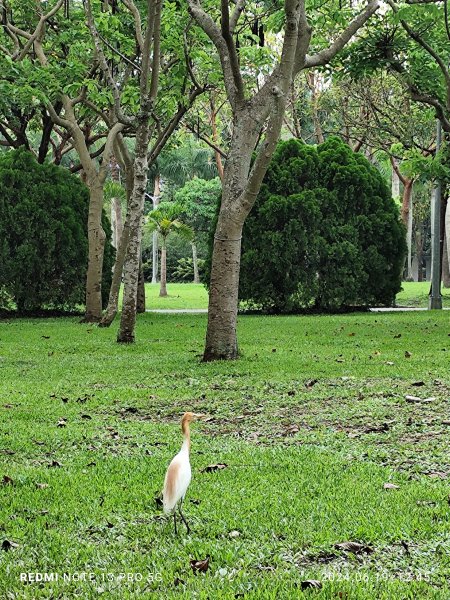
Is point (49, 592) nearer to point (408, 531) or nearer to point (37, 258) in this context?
point (408, 531)

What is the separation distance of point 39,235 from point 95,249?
117 inches

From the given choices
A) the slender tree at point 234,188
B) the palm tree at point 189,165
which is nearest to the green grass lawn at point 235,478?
the slender tree at point 234,188

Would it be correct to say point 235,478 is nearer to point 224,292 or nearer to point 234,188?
point 224,292

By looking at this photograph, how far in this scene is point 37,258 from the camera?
1925 cm

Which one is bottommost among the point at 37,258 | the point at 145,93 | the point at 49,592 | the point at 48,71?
the point at 49,592

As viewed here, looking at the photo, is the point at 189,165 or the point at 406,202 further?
the point at 189,165

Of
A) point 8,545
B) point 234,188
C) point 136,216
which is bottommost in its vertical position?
point 8,545

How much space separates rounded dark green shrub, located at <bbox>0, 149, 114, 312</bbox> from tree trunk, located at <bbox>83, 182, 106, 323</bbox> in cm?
256

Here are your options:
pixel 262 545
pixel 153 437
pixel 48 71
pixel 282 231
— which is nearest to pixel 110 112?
pixel 48 71

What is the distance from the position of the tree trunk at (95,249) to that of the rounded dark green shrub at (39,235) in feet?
8.38

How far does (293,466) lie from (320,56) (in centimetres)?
815

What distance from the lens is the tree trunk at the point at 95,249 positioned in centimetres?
1706

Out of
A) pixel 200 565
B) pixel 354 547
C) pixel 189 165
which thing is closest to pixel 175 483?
pixel 200 565

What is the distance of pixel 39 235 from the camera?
1939 centimetres
